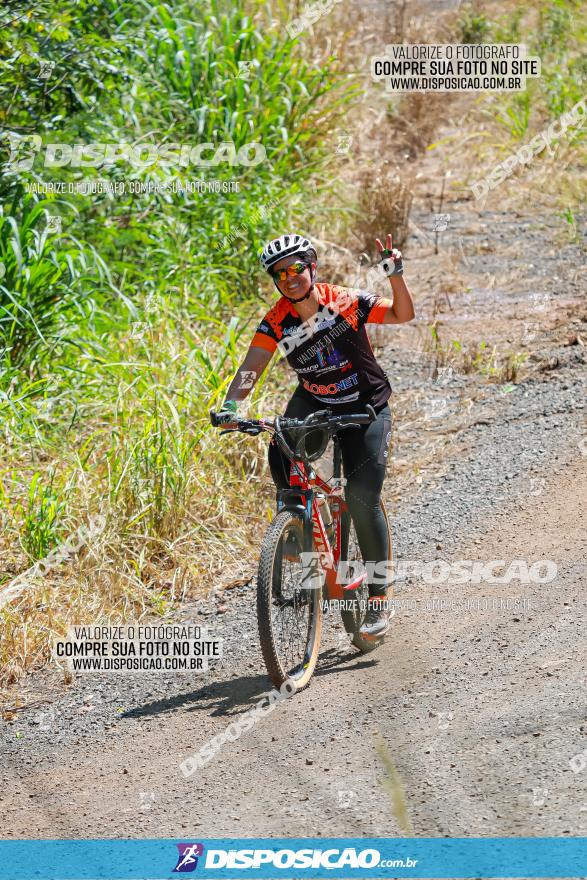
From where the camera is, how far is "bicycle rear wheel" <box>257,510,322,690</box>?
16.2 feet

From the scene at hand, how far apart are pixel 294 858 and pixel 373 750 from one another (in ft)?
2.55

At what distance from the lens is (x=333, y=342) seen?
522 cm

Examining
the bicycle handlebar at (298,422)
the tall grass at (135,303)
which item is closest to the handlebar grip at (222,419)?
the bicycle handlebar at (298,422)

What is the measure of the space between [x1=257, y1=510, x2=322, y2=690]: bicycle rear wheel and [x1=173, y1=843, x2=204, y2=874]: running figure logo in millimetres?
960

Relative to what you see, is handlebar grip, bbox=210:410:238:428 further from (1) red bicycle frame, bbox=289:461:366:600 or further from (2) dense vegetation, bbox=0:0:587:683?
(2) dense vegetation, bbox=0:0:587:683

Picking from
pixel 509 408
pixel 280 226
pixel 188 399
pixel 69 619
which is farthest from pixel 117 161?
pixel 69 619

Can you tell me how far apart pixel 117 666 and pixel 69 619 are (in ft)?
1.45

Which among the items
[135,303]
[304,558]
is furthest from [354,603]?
[135,303]

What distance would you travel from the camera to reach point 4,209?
8.80 meters

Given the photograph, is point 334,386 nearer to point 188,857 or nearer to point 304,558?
point 304,558

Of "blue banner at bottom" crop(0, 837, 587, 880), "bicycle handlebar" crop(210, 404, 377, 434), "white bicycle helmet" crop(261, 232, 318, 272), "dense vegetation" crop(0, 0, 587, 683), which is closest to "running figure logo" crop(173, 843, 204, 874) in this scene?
"blue banner at bottom" crop(0, 837, 587, 880)

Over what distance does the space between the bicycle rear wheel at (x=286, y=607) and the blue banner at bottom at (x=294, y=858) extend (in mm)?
981

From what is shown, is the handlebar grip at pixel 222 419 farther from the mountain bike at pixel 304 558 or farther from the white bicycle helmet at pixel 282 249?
the white bicycle helmet at pixel 282 249

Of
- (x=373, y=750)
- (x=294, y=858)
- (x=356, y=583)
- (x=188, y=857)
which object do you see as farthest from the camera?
(x=356, y=583)
